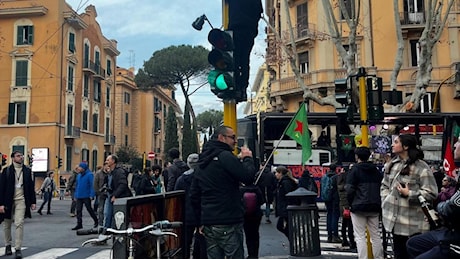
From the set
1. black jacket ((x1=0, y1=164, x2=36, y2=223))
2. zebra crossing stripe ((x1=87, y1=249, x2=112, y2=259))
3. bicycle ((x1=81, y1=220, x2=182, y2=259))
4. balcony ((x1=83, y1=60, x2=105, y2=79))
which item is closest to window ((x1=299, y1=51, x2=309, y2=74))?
balcony ((x1=83, y1=60, x2=105, y2=79))

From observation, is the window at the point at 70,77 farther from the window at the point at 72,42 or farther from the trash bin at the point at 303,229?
the trash bin at the point at 303,229

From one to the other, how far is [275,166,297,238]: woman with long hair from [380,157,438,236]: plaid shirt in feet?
10.3

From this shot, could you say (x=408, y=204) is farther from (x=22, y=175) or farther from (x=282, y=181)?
(x=22, y=175)

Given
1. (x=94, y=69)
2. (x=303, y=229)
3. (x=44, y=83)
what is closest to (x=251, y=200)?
(x=303, y=229)

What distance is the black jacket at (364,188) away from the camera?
19.9 ft

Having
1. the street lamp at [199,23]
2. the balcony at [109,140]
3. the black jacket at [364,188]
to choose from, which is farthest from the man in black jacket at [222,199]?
the balcony at [109,140]

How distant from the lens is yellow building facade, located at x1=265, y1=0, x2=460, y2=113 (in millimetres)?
27156

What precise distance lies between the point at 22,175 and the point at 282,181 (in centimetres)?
476

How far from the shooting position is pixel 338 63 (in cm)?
2869

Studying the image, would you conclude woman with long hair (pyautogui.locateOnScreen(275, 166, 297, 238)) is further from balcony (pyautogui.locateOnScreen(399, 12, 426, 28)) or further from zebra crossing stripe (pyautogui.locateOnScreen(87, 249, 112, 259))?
balcony (pyautogui.locateOnScreen(399, 12, 426, 28))

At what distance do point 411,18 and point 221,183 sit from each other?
1060 inches

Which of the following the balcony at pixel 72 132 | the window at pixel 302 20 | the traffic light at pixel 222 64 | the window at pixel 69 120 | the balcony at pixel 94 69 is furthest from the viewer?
the balcony at pixel 94 69

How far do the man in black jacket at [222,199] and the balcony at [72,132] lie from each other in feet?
111

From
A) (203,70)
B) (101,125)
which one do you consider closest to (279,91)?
(203,70)
